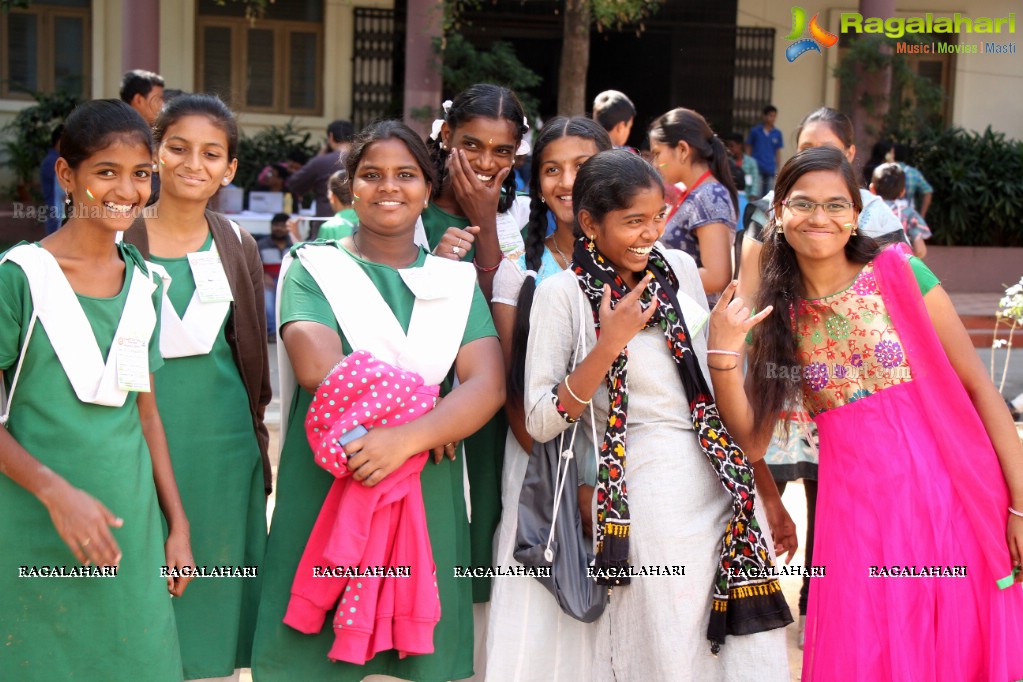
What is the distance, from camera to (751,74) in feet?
48.3

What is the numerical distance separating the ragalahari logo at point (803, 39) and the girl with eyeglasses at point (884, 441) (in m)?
11.8

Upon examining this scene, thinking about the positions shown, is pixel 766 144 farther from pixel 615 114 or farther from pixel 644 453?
pixel 644 453

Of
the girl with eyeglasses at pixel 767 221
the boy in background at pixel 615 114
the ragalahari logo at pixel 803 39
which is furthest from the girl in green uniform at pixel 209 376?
the ragalahari logo at pixel 803 39

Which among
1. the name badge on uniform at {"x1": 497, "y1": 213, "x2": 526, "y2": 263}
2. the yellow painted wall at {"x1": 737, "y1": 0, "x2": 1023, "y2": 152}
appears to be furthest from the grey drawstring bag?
the yellow painted wall at {"x1": 737, "y1": 0, "x2": 1023, "y2": 152}

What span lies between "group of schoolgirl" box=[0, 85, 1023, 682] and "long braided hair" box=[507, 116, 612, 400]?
19mm

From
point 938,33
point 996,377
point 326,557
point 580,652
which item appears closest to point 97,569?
point 326,557

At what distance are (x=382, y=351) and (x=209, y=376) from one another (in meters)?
0.54

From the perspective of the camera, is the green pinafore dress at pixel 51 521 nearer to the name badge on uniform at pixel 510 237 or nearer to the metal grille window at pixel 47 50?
the name badge on uniform at pixel 510 237

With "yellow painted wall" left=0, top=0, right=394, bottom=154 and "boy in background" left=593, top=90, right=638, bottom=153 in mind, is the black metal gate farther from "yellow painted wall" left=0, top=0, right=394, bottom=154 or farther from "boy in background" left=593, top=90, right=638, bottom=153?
"boy in background" left=593, top=90, right=638, bottom=153

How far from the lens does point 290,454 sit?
9.91 ft

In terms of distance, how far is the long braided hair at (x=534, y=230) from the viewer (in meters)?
3.09

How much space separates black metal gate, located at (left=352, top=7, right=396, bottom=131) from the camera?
13781mm

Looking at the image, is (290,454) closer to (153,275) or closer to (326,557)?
(326,557)

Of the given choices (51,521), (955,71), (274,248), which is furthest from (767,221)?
(955,71)
